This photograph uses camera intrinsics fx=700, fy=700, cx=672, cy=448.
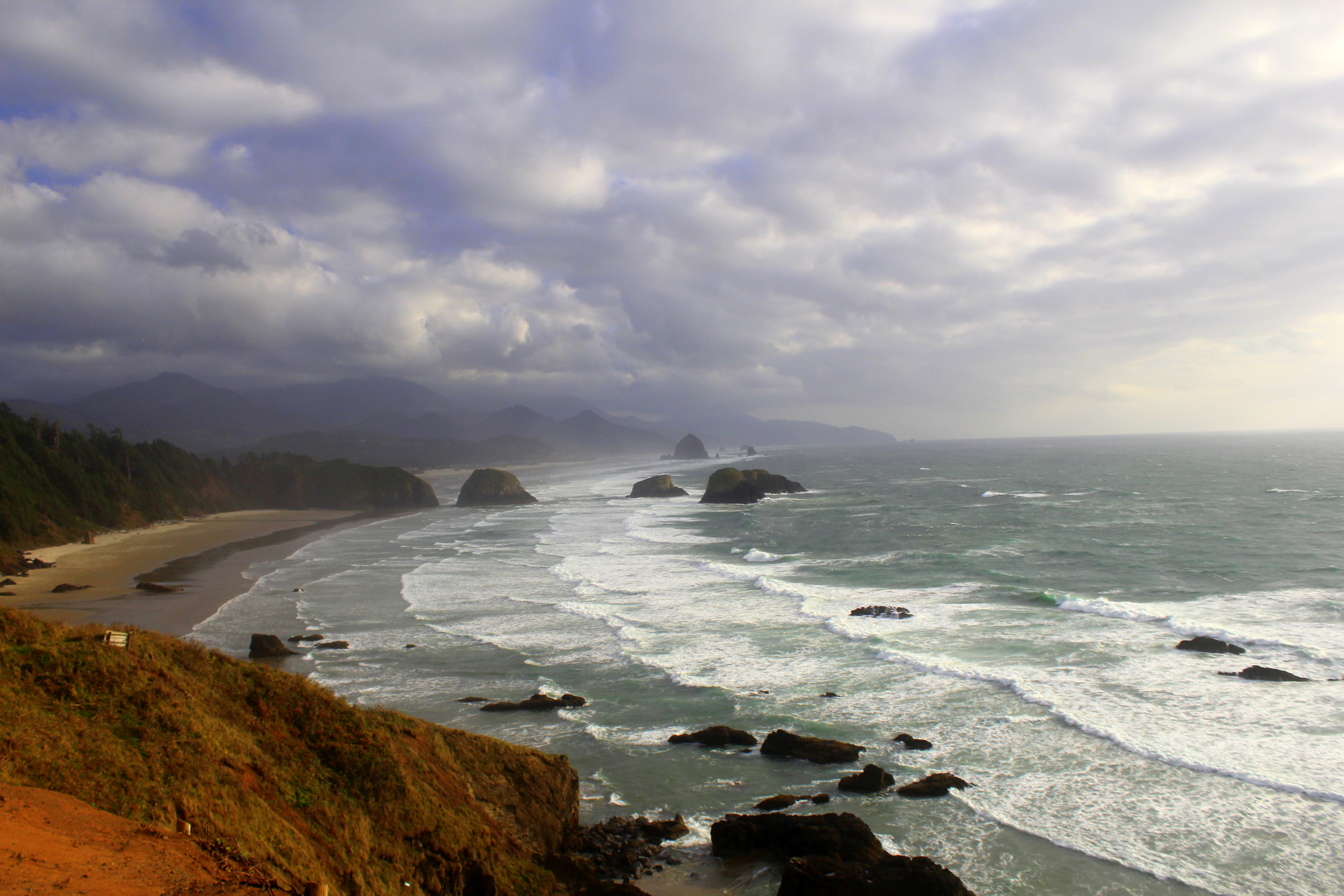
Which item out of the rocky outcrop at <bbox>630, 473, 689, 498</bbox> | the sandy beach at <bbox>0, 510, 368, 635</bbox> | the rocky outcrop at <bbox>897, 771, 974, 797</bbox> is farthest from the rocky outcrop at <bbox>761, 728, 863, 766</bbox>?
the rocky outcrop at <bbox>630, 473, 689, 498</bbox>

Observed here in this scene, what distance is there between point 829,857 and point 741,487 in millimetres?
64548

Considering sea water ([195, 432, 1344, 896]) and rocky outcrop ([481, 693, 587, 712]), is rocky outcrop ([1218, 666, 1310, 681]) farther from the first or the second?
rocky outcrop ([481, 693, 587, 712])

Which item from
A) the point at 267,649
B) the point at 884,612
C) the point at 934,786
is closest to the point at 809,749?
the point at 934,786

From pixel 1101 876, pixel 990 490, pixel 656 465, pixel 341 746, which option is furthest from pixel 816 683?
pixel 656 465

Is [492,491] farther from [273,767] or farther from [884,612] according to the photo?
[273,767]

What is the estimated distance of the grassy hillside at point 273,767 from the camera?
22.8ft

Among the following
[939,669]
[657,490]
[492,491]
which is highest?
[492,491]

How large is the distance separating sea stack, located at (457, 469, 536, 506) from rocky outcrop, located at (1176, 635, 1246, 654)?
68997mm

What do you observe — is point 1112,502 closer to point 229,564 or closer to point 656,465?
point 229,564

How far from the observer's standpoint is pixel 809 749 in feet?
48.6

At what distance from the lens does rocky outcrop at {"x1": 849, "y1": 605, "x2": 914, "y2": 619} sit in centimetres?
2609

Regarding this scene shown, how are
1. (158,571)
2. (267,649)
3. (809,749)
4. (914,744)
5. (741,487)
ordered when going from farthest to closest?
(741,487), (158,571), (267,649), (914,744), (809,749)

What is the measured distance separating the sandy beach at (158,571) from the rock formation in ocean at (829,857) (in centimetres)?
1359

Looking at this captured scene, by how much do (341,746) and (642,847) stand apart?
5.10 metres
